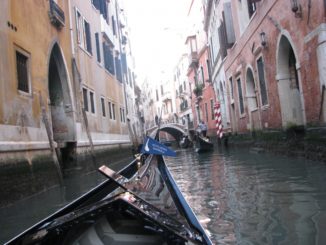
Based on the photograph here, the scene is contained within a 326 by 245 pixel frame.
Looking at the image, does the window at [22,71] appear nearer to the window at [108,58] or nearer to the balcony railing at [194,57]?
the window at [108,58]

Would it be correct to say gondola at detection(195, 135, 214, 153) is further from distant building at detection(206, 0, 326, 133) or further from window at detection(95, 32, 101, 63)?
window at detection(95, 32, 101, 63)

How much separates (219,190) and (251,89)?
7.76m

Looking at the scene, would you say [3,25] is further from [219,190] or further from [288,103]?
[288,103]

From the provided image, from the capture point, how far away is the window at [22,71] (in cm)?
736

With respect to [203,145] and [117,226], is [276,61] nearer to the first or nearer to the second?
[203,145]

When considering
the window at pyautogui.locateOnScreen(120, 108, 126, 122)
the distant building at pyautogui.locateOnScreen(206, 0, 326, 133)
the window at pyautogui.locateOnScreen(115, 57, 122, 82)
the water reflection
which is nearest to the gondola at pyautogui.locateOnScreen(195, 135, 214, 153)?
the distant building at pyautogui.locateOnScreen(206, 0, 326, 133)

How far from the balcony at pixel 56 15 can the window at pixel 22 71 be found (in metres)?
2.24

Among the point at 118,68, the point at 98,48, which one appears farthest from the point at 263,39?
the point at 118,68

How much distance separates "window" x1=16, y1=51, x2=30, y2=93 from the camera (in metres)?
7.36

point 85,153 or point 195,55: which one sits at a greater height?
point 195,55

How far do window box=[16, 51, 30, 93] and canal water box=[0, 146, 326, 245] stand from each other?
1908mm

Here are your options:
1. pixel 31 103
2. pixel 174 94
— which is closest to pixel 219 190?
pixel 31 103

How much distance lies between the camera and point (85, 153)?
445 inches

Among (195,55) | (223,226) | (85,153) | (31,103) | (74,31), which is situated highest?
(195,55)
